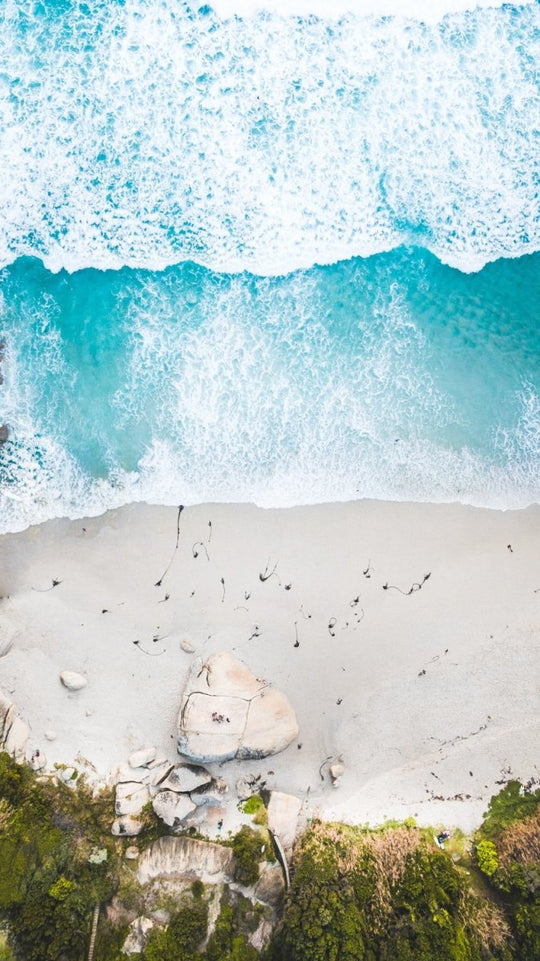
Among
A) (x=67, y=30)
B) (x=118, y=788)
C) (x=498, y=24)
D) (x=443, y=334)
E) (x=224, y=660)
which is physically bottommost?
(x=118, y=788)

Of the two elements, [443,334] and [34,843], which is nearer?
[34,843]

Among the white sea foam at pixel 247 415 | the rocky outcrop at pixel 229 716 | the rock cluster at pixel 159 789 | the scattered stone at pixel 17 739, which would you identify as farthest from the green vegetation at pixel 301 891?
the white sea foam at pixel 247 415

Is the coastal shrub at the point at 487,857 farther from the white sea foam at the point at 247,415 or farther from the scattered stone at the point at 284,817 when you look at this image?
the white sea foam at the point at 247,415

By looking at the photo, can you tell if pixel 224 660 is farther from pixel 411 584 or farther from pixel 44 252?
pixel 44 252

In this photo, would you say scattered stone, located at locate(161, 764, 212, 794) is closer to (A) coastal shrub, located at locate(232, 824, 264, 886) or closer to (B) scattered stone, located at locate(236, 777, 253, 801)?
(B) scattered stone, located at locate(236, 777, 253, 801)

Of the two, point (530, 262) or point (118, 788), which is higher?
point (530, 262)

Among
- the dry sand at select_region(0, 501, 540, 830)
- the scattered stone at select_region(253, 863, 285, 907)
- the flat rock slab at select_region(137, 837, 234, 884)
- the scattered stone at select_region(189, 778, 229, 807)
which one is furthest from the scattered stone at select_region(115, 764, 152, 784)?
the scattered stone at select_region(253, 863, 285, 907)

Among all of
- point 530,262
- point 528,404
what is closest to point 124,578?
point 528,404
